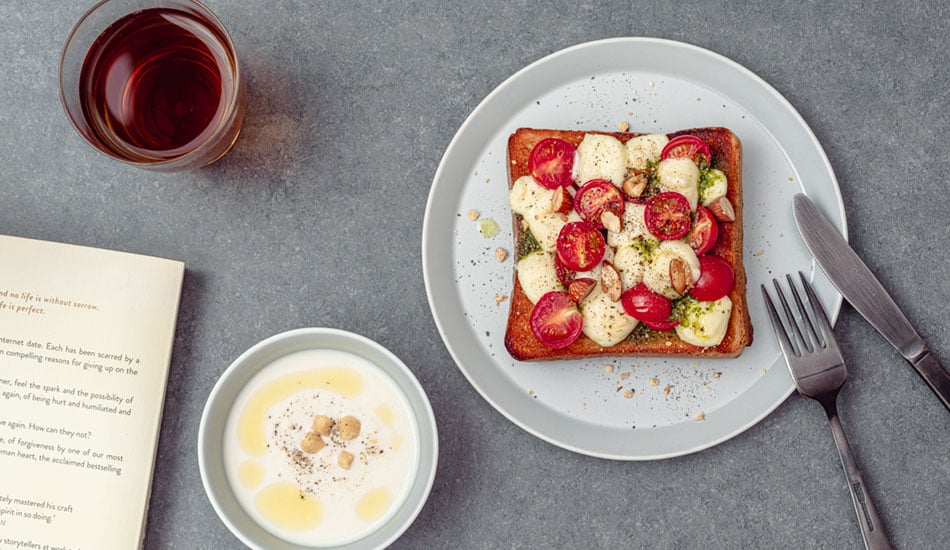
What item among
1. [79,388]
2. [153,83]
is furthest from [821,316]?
[79,388]

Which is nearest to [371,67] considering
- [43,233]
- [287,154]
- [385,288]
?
[287,154]

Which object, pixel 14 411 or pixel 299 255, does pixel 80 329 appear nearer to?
pixel 14 411

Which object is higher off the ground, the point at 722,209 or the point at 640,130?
the point at 640,130

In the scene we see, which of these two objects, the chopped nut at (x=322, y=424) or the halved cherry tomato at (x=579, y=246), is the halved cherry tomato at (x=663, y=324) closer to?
the halved cherry tomato at (x=579, y=246)

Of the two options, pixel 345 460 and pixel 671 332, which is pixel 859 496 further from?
pixel 345 460

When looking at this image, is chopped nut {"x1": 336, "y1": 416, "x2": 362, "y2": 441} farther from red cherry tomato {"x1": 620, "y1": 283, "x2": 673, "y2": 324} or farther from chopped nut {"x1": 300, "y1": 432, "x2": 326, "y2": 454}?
red cherry tomato {"x1": 620, "y1": 283, "x2": 673, "y2": 324}

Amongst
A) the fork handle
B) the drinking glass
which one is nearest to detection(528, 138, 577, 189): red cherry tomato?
the drinking glass
